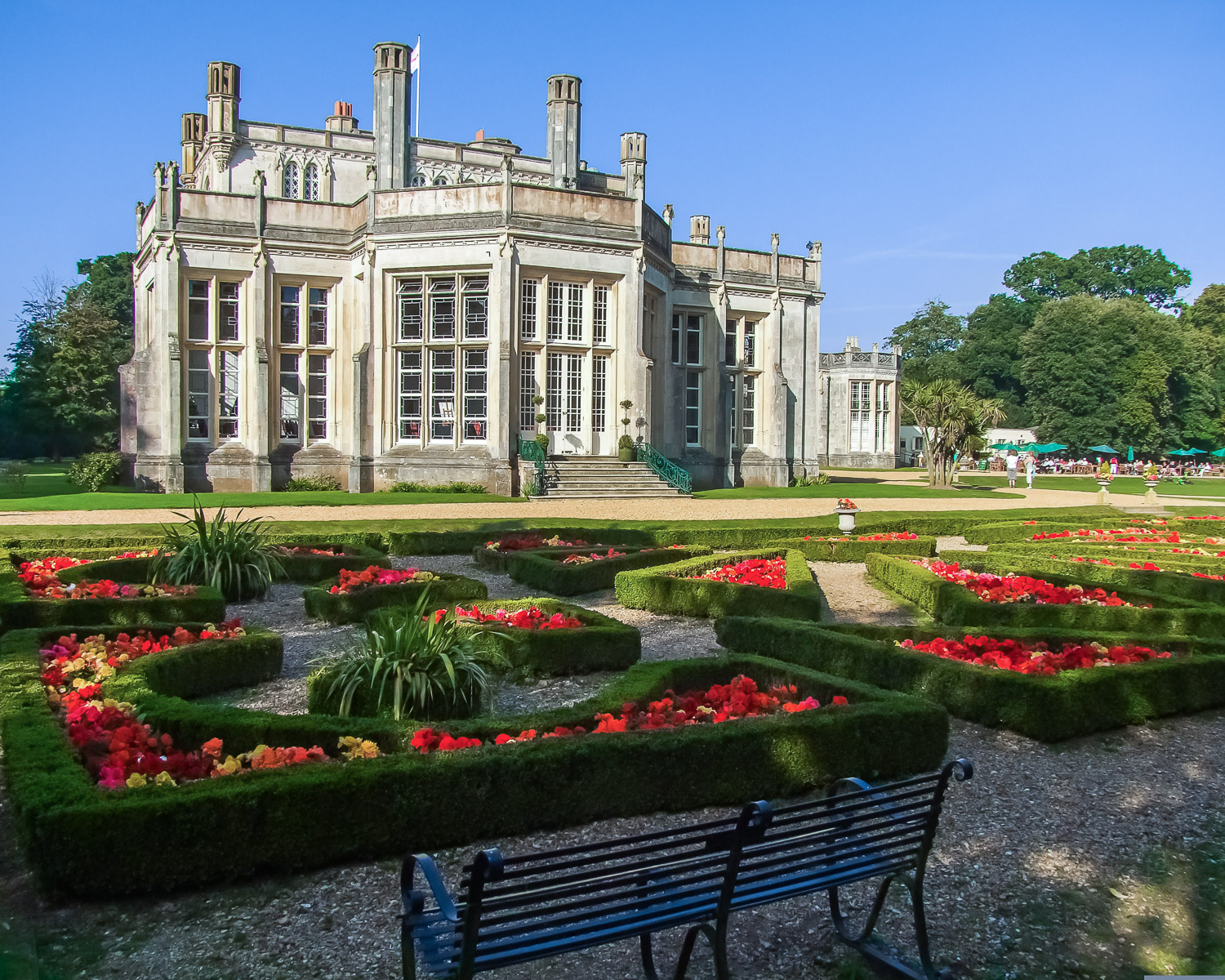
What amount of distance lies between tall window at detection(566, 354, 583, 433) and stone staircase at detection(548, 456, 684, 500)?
1168mm

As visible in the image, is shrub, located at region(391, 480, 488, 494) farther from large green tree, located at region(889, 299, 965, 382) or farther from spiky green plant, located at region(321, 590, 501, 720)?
large green tree, located at region(889, 299, 965, 382)

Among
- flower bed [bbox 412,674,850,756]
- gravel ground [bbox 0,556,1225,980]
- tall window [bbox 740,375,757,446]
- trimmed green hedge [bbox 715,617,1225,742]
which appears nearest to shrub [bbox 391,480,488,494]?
tall window [bbox 740,375,757,446]

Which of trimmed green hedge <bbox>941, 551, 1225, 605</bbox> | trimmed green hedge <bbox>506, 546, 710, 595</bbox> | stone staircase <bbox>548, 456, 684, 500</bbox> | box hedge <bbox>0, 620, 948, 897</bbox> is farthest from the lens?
stone staircase <bbox>548, 456, 684, 500</bbox>

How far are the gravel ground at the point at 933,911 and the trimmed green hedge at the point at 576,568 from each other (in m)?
6.61

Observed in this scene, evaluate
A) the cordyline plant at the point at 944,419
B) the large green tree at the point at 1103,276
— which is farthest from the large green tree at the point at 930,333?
the cordyline plant at the point at 944,419

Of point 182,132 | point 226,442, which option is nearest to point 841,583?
point 226,442

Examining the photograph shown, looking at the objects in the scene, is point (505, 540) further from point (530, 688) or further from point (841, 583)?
point (530, 688)

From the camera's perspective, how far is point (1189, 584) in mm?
11750

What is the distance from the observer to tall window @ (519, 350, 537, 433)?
26547mm

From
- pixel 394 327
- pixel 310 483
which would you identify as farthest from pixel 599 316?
pixel 310 483

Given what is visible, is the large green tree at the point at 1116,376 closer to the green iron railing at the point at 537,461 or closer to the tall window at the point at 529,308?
the tall window at the point at 529,308

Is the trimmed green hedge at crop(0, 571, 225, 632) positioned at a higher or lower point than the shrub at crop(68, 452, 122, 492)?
lower

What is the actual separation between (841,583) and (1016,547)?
3866 mm

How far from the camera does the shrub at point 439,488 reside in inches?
1014
